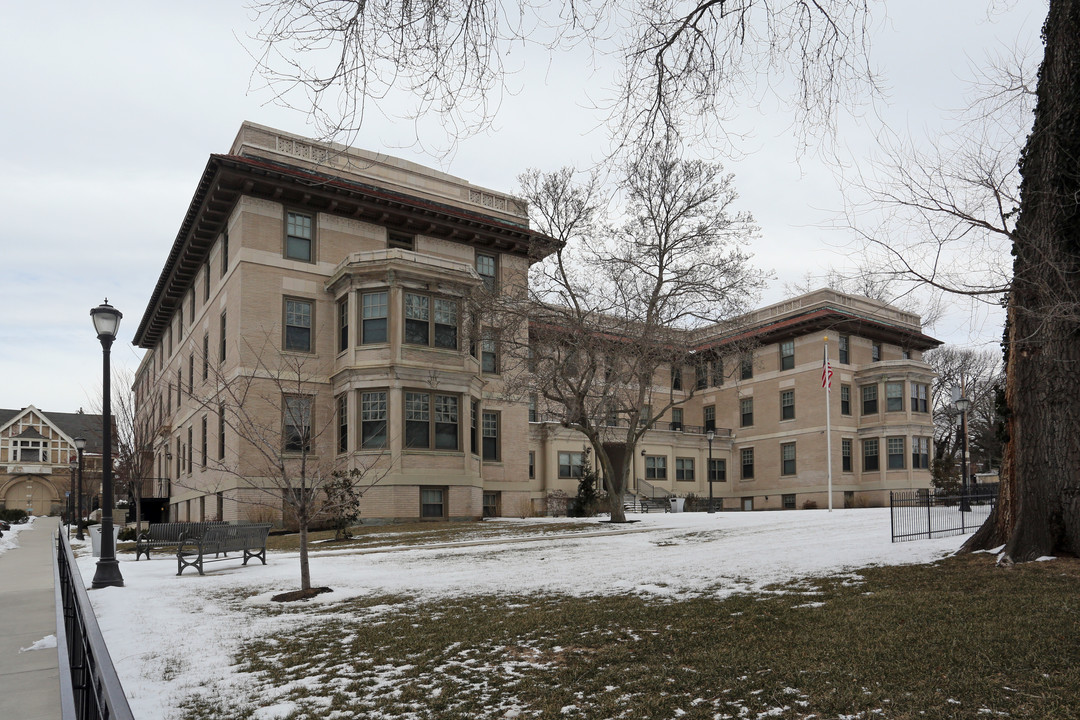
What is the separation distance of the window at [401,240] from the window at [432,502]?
34.7 ft

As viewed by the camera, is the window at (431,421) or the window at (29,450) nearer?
the window at (431,421)

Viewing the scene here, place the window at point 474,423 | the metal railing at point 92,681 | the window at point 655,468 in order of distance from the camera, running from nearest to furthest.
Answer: the metal railing at point 92,681
the window at point 474,423
the window at point 655,468

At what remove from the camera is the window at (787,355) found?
166 ft

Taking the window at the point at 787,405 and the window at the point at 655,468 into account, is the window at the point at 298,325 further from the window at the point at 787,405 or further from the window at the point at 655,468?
the window at the point at 787,405

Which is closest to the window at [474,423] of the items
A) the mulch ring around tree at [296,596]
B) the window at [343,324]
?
the window at [343,324]

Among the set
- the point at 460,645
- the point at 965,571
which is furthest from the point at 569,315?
the point at 460,645

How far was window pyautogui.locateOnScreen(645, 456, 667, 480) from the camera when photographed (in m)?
50.9

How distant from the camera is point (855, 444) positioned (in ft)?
162

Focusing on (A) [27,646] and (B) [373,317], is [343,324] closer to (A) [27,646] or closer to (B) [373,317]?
(B) [373,317]

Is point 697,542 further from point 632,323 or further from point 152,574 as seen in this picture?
point 152,574

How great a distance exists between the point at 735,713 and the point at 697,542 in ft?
46.9

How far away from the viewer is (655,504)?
47250 millimetres

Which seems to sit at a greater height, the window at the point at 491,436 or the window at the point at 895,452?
the window at the point at 491,436

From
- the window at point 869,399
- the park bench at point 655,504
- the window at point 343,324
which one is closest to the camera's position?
the window at point 343,324
